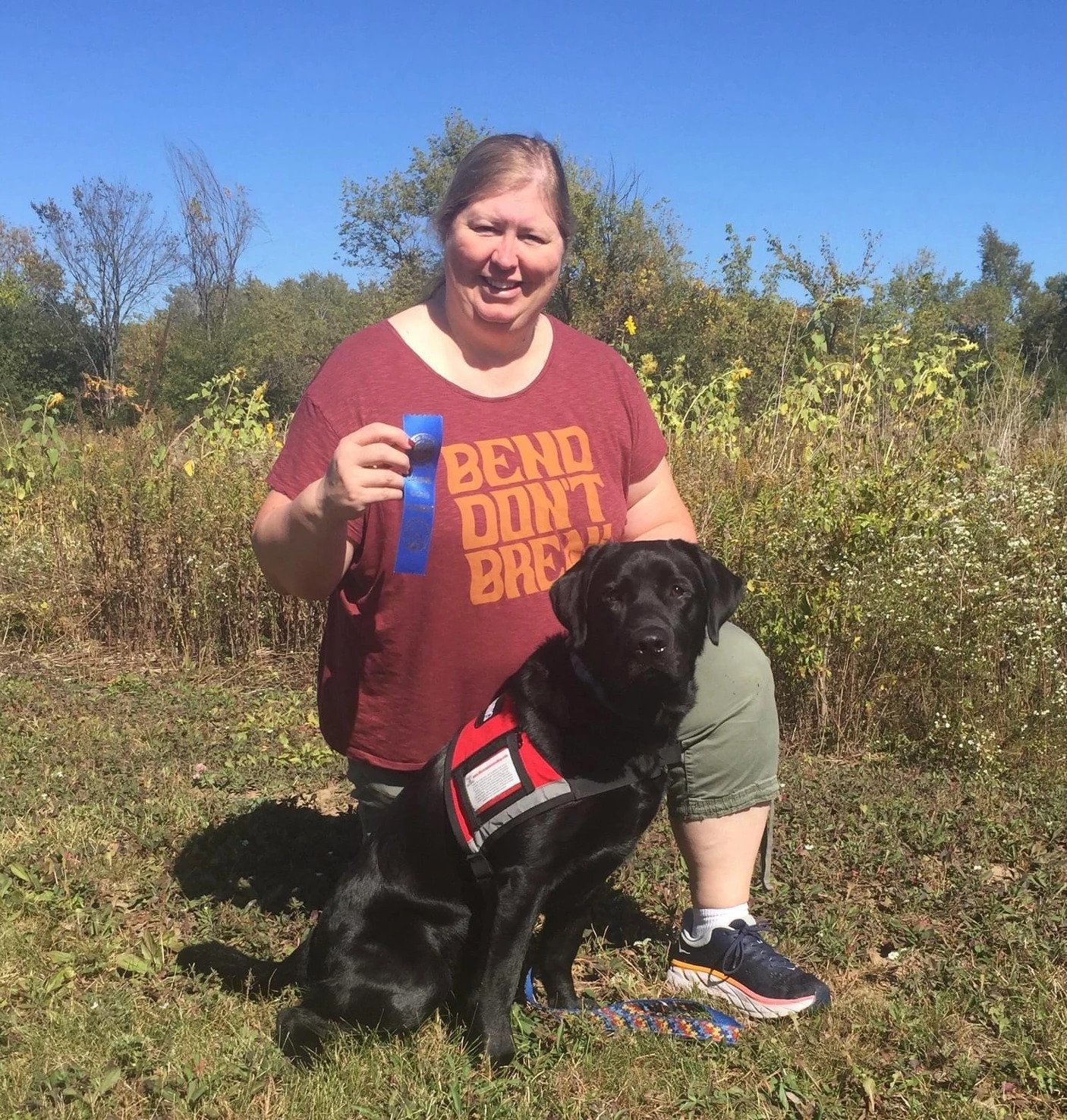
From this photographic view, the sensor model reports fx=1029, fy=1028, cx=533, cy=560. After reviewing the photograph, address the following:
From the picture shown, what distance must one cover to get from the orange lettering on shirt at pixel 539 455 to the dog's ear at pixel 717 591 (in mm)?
422

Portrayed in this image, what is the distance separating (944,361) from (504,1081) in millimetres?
5008

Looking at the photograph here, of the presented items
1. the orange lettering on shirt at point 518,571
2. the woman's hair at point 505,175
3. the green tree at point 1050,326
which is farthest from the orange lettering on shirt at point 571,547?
the green tree at point 1050,326

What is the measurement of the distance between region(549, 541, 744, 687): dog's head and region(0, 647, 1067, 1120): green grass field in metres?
0.93

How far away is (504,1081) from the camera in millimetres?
2363

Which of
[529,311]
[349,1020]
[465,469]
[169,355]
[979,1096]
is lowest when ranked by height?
[979,1096]

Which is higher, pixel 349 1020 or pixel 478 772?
pixel 478 772

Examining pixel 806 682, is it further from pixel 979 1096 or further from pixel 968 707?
pixel 979 1096

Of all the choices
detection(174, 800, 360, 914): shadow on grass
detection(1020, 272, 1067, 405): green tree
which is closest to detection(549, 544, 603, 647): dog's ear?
detection(174, 800, 360, 914): shadow on grass

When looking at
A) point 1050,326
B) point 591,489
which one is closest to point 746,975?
point 591,489

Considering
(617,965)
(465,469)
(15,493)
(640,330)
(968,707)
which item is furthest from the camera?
(640,330)

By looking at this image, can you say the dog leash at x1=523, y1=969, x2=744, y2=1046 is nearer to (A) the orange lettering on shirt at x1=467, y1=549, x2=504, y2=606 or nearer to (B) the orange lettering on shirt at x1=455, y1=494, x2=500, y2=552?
(A) the orange lettering on shirt at x1=467, y1=549, x2=504, y2=606

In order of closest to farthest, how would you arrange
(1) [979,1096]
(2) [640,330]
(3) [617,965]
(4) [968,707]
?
(1) [979,1096] → (3) [617,965] → (4) [968,707] → (2) [640,330]

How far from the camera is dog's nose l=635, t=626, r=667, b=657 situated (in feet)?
7.88

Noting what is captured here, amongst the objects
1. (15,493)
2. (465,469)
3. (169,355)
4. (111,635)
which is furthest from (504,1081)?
(169,355)
